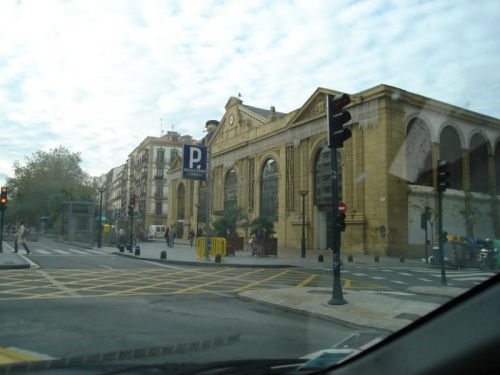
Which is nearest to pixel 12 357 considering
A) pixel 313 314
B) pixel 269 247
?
pixel 313 314

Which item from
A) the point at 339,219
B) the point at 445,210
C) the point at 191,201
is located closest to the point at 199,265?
the point at 339,219

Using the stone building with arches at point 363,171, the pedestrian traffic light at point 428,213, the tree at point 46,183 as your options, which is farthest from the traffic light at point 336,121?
the tree at point 46,183

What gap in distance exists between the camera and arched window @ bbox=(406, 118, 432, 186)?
Result: 14.9 ft

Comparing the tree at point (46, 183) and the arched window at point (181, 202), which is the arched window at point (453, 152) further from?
the tree at point (46, 183)

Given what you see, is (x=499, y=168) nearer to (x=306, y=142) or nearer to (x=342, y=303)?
(x=342, y=303)

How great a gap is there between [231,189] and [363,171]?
20.7m

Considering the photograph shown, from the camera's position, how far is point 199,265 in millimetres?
18172

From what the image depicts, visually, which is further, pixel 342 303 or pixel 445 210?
pixel 342 303

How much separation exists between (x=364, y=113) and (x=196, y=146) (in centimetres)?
1004

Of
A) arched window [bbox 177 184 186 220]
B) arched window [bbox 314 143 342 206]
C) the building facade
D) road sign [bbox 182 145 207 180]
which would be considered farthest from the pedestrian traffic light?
the building facade

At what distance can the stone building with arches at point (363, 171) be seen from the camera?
333 centimetres

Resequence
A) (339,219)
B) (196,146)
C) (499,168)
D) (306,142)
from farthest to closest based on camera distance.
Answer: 1. (306,142)
2. (196,146)
3. (339,219)
4. (499,168)

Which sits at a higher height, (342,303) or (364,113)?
(364,113)

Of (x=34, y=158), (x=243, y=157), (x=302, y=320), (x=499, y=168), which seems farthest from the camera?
(x=34, y=158)
